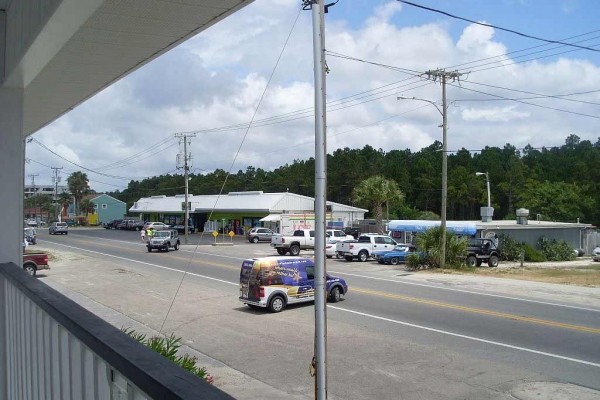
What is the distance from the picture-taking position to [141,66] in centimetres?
→ 513

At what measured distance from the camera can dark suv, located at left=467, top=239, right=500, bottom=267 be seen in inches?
1470

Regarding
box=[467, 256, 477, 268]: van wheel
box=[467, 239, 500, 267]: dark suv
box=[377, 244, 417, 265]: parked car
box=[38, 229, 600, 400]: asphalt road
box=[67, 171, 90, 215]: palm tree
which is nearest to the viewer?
box=[38, 229, 600, 400]: asphalt road

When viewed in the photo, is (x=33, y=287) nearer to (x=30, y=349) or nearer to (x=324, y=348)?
(x=30, y=349)

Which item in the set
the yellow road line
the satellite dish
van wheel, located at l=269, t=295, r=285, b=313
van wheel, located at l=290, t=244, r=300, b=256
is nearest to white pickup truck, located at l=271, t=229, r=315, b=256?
van wheel, located at l=290, t=244, r=300, b=256

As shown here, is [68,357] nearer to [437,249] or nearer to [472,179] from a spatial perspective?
[437,249]

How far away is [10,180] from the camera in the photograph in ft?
18.3

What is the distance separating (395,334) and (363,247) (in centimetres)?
2481

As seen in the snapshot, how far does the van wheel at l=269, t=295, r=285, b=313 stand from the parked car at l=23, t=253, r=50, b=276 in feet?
50.4

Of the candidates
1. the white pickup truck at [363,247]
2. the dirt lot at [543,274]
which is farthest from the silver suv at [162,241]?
the dirt lot at [543,274]

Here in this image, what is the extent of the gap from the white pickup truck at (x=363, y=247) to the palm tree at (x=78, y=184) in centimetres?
9783

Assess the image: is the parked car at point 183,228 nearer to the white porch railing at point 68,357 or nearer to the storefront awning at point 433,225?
the storefront awning at point 433,225

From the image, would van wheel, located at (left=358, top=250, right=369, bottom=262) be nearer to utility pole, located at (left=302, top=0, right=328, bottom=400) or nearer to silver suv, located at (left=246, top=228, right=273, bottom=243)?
silver suv, located at (left=246, top=228, right=273, bottom=243)

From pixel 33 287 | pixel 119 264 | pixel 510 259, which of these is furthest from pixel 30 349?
pixel 510 259

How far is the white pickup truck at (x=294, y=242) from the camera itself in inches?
1720
